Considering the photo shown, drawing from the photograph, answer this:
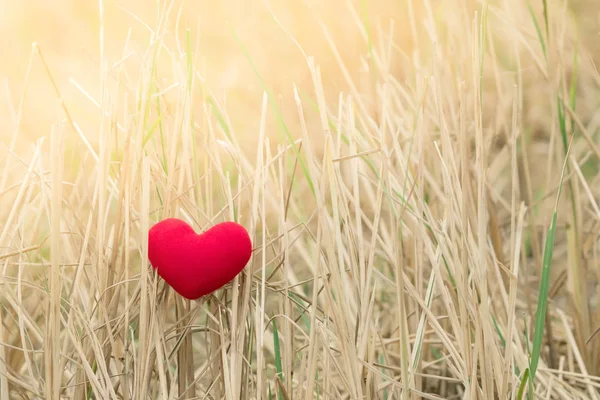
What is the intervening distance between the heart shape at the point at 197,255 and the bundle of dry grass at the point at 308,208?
20mm

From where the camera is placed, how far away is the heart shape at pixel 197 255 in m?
0.62

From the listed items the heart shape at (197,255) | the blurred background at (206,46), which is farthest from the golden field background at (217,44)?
the heart shape at (197,255)

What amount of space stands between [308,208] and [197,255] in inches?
27.5

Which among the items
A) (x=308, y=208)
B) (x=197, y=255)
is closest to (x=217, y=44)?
(x=308, y=208)

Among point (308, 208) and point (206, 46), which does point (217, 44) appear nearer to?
point (206, 46)

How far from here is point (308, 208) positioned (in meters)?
1.31

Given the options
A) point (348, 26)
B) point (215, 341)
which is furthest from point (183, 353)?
point (348, 26)

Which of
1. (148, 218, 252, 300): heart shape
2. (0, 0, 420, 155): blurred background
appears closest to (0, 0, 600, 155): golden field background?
(0, 0, 420, 155): blurred background

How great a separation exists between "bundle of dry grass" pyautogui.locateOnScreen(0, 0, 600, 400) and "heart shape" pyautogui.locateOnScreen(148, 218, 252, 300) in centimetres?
2

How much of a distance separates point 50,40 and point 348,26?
0.62 metres

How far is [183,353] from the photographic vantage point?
67cm

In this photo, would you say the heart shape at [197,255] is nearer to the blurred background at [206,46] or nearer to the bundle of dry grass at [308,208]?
the bundle of dry grass at [308,208]

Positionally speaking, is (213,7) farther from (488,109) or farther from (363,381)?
(363,381)

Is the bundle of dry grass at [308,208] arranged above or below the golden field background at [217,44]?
below
